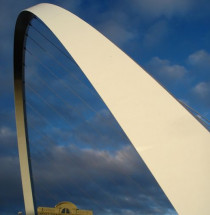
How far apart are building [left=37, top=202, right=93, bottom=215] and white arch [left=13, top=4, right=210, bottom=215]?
25.0 m

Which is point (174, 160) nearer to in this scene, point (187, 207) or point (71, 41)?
point (187, 207)

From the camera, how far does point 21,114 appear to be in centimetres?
1522

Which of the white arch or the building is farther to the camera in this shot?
the building

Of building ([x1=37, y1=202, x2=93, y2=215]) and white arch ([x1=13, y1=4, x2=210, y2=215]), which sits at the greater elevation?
building ([x1=37, y1=202, x2=93, y2=215])

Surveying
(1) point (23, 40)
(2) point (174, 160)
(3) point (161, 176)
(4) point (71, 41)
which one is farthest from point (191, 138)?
(1) point (23, 40)

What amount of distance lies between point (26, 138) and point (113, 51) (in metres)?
9.35

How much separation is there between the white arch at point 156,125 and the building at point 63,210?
81.9 feet

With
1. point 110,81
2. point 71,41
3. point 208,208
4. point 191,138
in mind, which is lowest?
point 208,208

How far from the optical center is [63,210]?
3094 cm

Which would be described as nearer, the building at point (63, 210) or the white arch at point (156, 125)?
the white arch at point (156, 125)

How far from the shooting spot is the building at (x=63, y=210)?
29.7 meters

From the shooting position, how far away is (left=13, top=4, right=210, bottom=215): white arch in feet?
17.0

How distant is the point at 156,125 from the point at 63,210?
27359 millimetres

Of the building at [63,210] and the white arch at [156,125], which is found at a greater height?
the building at [63,210]
